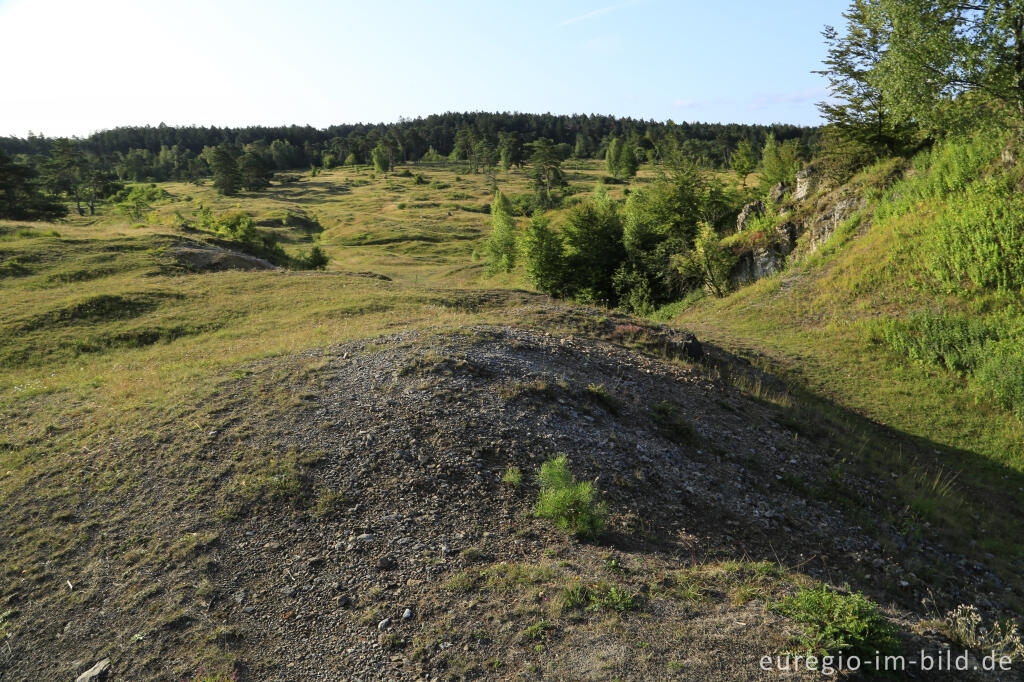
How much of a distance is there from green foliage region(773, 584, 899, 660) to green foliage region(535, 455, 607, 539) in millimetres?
2994

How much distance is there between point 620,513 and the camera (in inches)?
349

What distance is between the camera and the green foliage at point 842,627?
5156 mm

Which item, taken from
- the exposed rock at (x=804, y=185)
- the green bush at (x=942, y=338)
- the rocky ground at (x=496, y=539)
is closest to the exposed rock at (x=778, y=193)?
the exposed rock at (x=804, y=185)

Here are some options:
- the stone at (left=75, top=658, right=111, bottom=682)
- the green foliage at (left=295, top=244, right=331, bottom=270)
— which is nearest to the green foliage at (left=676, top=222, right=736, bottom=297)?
the stone at (left=75, top=658, right=111, bottom=682)

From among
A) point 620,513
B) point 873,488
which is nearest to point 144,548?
point 620,513

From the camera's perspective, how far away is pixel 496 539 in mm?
7961

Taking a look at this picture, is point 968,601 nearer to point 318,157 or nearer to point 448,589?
point 448,589

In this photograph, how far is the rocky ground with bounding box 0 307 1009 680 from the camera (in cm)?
598

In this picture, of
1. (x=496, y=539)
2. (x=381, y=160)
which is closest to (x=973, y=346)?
(x=496, y=539)

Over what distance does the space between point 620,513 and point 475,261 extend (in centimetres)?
5660

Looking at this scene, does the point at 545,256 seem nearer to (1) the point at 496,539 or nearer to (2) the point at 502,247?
(2) the point at 502,247

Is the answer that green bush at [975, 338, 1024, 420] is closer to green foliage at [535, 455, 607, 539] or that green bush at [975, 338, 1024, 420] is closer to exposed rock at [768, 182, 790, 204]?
green foliage at [535, 455, 607, 539]

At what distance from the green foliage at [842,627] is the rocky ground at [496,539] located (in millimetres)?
257

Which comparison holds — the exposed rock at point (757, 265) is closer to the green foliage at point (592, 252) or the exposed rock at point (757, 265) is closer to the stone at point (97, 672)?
the green foliage at point (592, 252)
